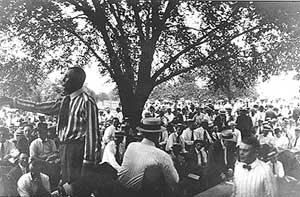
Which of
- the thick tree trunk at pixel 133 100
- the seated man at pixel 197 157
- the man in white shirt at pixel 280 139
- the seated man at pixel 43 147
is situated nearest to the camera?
the seated man at pixel 43 147

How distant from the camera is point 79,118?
1942mm

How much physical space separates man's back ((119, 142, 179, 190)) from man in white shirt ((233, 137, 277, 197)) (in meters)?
0.35

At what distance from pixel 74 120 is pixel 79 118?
0.09 ft

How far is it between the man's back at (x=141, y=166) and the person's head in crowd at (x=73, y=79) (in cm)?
45

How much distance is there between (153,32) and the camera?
5.49 meters

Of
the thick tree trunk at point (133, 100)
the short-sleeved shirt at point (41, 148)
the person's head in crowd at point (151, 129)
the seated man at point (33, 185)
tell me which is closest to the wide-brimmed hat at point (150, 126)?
the person's head in crowd at point (151, 129)

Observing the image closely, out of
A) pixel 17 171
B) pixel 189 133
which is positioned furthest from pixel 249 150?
pixel 189 133

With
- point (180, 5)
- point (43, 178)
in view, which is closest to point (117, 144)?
point (43, 178)

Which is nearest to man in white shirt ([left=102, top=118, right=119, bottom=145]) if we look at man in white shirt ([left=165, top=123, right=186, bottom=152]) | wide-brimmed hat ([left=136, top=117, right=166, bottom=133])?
man in white shirt ([left=165, top=123, right=186, bottom=152])

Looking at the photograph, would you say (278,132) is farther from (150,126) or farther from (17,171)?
(150,126)

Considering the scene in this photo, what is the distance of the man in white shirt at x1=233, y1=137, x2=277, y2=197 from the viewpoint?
6.40 ft

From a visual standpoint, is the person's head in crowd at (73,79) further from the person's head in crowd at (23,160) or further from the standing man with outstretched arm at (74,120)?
the person's head in crowd at (23,160)

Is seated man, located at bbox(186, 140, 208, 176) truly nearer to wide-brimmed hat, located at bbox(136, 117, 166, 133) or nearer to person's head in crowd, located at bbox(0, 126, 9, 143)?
person's head in crowd, located at bbox(0, 126, 9, 143)

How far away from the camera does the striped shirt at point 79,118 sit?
191 centimetres
